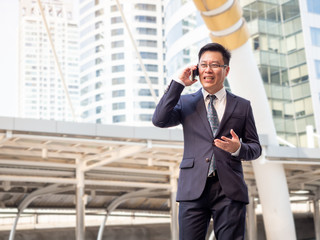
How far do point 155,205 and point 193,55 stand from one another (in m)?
15.5

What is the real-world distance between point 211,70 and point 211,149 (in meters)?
0.39

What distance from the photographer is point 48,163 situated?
16.7 metres

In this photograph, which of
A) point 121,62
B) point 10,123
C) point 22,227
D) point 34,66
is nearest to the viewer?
point 10,123

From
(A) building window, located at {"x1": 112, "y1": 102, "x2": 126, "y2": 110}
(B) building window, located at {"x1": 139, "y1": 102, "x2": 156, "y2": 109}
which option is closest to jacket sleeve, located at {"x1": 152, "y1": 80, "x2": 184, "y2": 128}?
(B) building window, located at {"x1": 139, "y1": 102, "x2": 156, "y2": 109}

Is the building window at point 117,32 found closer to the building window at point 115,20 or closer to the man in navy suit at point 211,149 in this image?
the building window at point 115,20

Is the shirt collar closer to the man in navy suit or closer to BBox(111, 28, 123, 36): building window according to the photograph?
the man in navy suit

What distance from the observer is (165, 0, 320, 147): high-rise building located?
111ft

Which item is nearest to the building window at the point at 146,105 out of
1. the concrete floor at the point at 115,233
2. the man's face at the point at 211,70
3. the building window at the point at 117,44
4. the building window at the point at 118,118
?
the building window at the point at 118,118

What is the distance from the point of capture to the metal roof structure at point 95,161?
13.1 metres

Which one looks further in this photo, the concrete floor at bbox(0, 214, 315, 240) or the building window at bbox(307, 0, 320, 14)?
the building window at bbox(307, 0, 320, 14)

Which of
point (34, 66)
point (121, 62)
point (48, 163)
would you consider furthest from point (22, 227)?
point (34, 66)

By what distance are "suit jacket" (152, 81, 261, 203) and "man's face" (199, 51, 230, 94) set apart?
0.12 metres

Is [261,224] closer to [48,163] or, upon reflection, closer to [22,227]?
[22,227]

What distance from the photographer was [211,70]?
113 inches
